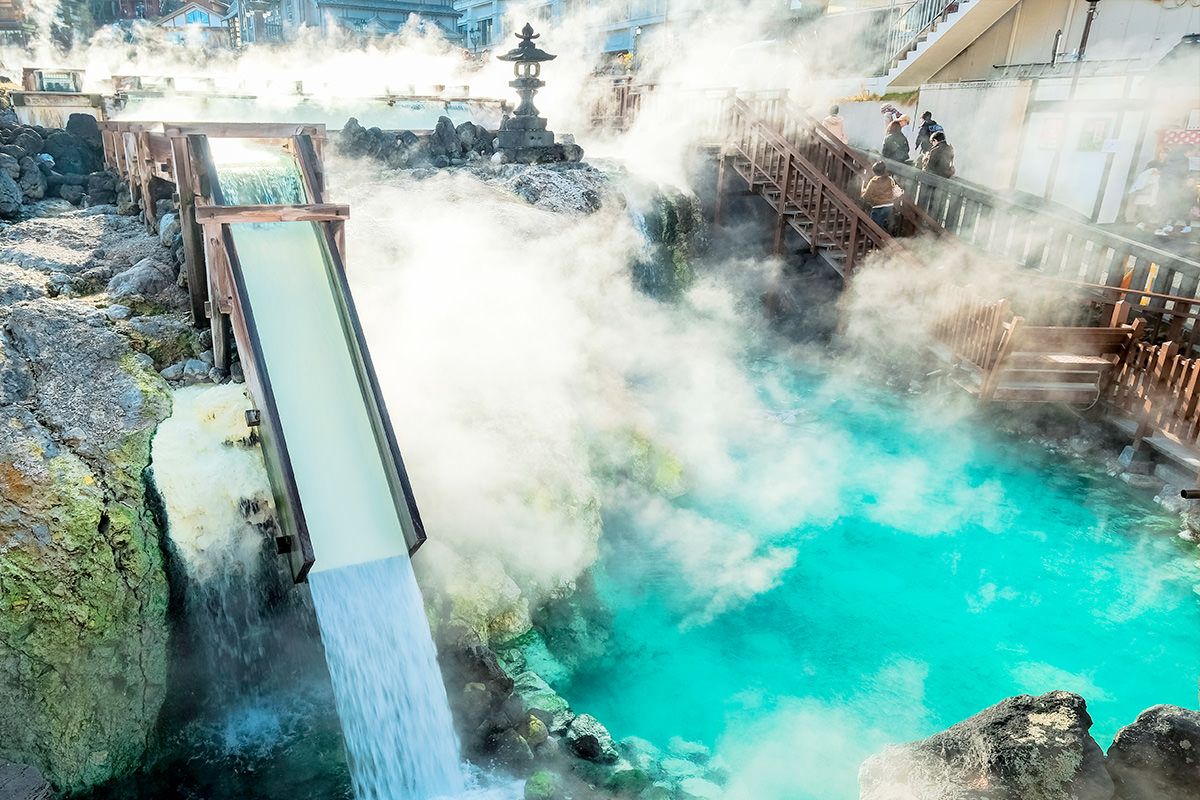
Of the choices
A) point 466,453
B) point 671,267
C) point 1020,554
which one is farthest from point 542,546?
point 671,267

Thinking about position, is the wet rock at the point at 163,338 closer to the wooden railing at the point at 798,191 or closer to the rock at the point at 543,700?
the rock at the point at 543,700

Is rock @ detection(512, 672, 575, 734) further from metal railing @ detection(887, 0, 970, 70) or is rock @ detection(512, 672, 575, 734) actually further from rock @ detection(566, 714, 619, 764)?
metal railing @ detection(887, 0, 970, 70)

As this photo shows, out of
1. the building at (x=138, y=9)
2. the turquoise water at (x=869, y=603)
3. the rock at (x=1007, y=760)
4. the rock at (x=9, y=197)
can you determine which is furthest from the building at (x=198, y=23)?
the rock at (x=1007, y=760)

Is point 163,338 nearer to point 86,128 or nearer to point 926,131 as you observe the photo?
point 86,128

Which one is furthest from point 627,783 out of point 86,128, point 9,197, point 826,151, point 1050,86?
point 86,128

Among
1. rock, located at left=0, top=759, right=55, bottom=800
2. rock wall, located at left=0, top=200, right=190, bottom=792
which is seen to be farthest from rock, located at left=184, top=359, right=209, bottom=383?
rock, located at left=0, top=759, right=55, bottom=800

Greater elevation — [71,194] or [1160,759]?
[71,194]

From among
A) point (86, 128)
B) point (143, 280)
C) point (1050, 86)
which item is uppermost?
point (1050, 86)

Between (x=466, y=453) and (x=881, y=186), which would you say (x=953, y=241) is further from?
(x=466, y=453)
